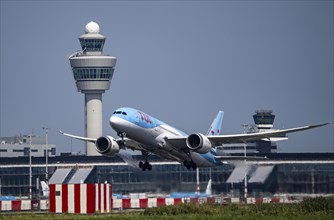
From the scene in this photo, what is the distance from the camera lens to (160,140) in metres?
106

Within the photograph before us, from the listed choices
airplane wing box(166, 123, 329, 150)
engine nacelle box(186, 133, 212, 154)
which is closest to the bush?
airplane wing box(166, 123, 329, 150)

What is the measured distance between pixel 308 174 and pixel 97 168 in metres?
95.3

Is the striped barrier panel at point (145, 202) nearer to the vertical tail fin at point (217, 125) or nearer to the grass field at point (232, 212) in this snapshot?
the vertical tail fin at point (217, 125)

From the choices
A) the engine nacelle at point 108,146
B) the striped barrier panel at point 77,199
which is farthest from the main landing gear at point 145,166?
the striped barrier panel at point 77,199

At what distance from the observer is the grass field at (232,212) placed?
88.8 m

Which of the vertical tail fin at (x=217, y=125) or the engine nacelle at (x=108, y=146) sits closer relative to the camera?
the engine nacelle at (x=108, y=146)

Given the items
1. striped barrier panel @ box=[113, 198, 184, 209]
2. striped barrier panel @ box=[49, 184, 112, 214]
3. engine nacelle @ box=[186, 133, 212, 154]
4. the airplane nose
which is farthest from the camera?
striped barrier panel @ box=[113, 198, 184, 209]

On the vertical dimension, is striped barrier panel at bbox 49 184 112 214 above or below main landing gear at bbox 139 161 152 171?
below

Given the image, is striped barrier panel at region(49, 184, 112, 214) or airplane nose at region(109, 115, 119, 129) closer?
airplane nose at region(109, 115, 119, 129)

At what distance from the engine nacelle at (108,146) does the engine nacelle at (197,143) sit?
6.60 m

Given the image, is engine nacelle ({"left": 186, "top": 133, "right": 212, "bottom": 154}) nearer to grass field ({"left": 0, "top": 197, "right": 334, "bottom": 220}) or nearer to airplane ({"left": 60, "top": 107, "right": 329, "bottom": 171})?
airplane ({"left": 60, "top": 107, "right": 329, "bottom": 171})

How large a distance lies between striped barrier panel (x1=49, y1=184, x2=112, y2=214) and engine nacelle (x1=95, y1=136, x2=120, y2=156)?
3213 mm

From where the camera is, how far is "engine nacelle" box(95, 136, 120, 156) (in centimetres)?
10719

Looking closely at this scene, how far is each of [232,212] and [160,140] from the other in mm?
12490
